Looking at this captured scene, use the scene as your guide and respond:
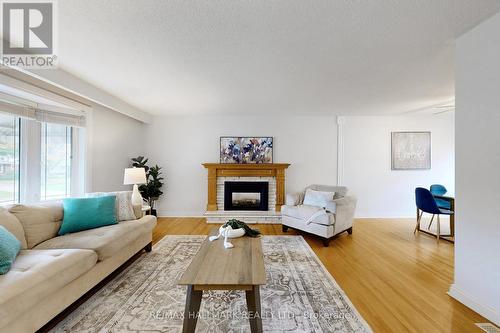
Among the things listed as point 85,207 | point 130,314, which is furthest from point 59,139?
point 130,314

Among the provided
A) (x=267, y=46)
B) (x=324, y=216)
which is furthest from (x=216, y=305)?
(x=267, y=46)

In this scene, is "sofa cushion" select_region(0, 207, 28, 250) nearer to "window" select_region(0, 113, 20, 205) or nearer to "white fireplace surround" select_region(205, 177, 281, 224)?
"window" select_region(0, 113, 20, 205)

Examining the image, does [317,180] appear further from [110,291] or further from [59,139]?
[59,139]

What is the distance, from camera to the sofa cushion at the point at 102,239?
2.05 metres


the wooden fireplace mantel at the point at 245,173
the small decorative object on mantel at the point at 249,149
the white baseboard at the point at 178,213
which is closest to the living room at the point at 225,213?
the wooden fireplace mantel at the point at 245,173

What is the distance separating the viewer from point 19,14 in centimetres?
174

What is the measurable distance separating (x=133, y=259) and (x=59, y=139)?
86.8 inches

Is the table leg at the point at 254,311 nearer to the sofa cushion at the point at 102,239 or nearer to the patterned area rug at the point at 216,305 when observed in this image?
the patterned area rug at the point at 216,305

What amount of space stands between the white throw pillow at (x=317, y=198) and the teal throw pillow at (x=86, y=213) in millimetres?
3171

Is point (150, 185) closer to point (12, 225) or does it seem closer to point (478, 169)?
point (12, 225)

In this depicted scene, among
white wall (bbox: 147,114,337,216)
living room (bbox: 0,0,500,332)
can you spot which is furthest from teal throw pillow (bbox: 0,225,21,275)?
white wall (bbox: 147,114,337,216)

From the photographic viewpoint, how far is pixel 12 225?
1.97m

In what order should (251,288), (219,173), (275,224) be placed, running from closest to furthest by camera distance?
(251,288) → (275,224) → (219,173)

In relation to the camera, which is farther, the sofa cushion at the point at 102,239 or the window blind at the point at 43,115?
the window blind at the point at 43,115
